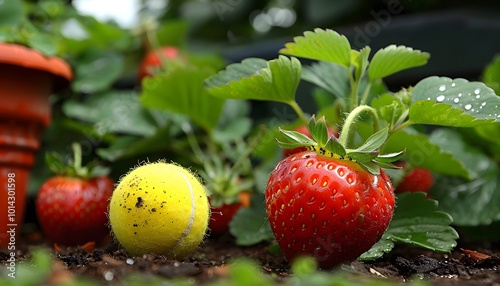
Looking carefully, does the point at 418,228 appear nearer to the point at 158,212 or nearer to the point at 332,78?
the point at 332,78

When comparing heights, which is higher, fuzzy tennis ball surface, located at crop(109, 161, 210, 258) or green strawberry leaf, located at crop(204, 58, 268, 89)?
green strawberry leaf, located at crop(204, 58, 268, 89)

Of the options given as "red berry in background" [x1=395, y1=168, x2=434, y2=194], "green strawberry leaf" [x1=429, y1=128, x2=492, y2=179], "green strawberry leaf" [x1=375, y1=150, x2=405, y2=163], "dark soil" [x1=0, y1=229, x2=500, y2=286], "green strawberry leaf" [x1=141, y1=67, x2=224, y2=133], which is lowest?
"dark soil" [x1=0, y1=229, x2=500, y2=286]

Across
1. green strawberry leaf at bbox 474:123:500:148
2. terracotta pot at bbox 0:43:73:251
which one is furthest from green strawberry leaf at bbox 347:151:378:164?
terracotta pot at bbox 0:43:73:251

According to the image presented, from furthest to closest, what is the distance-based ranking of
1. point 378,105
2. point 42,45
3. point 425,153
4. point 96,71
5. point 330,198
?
point 96,71
point 42,45
point 425,153
point 378,105
point 330,198

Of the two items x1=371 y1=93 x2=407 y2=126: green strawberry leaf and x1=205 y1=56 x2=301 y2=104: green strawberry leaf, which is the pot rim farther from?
x1=371 y1=93 x2=407 y2=126: green strawberry leaf

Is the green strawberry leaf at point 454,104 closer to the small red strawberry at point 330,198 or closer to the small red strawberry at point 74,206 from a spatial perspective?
the small red strawberry at point 330,198

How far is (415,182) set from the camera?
1.09m

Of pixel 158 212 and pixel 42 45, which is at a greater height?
pixel 42 45

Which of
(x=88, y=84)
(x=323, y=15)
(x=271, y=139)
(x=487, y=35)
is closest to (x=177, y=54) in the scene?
(x=88, y=84)

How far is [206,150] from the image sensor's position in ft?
4.60

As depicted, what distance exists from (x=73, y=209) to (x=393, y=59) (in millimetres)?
566

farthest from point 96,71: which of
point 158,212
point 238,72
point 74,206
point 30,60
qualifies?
point 158,212

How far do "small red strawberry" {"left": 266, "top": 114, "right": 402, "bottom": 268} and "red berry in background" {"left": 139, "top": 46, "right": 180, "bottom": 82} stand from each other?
0.86m

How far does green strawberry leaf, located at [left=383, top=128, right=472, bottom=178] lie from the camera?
3.30ft
